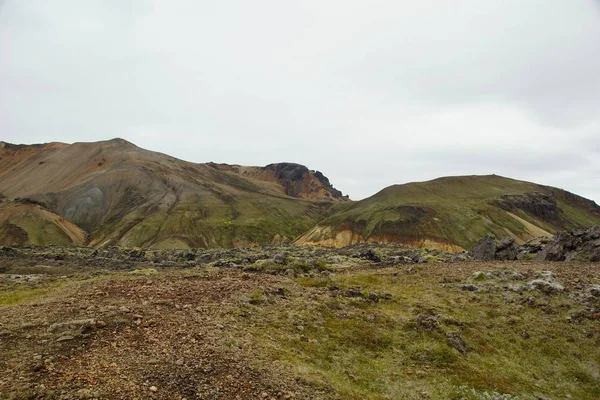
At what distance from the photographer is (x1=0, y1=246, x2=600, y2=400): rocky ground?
12430 millimetres

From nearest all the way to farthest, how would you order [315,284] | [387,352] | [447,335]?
[387,352] → [447,335] → [315,284]

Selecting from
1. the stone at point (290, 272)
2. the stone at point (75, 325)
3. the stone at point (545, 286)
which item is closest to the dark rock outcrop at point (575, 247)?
the stone at point (545, 286)

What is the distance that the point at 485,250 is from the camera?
4991 centimetres

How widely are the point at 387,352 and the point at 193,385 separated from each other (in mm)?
9276

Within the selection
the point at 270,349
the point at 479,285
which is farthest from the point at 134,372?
the point at 479,285

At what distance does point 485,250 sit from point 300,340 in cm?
4023

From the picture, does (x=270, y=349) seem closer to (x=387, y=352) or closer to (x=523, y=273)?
(x=387, y=352)

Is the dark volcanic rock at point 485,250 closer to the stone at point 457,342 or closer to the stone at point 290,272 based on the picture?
the stone at point 290,272

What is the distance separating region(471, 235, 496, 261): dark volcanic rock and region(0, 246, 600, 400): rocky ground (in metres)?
19.6

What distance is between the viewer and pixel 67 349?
534 inches

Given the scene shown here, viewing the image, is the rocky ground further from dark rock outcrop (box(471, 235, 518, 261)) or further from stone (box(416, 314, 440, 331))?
dark rock outcrop (box(471, 235, 518, 261))

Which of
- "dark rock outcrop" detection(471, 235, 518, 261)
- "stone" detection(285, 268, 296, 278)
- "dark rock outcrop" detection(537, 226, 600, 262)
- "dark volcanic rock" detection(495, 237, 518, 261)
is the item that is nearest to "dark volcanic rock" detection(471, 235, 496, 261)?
"dark rock outcrop" detection(471, 235, 518, 261)

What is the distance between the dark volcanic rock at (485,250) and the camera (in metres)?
48.4

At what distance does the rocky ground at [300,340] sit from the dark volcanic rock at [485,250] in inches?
771
